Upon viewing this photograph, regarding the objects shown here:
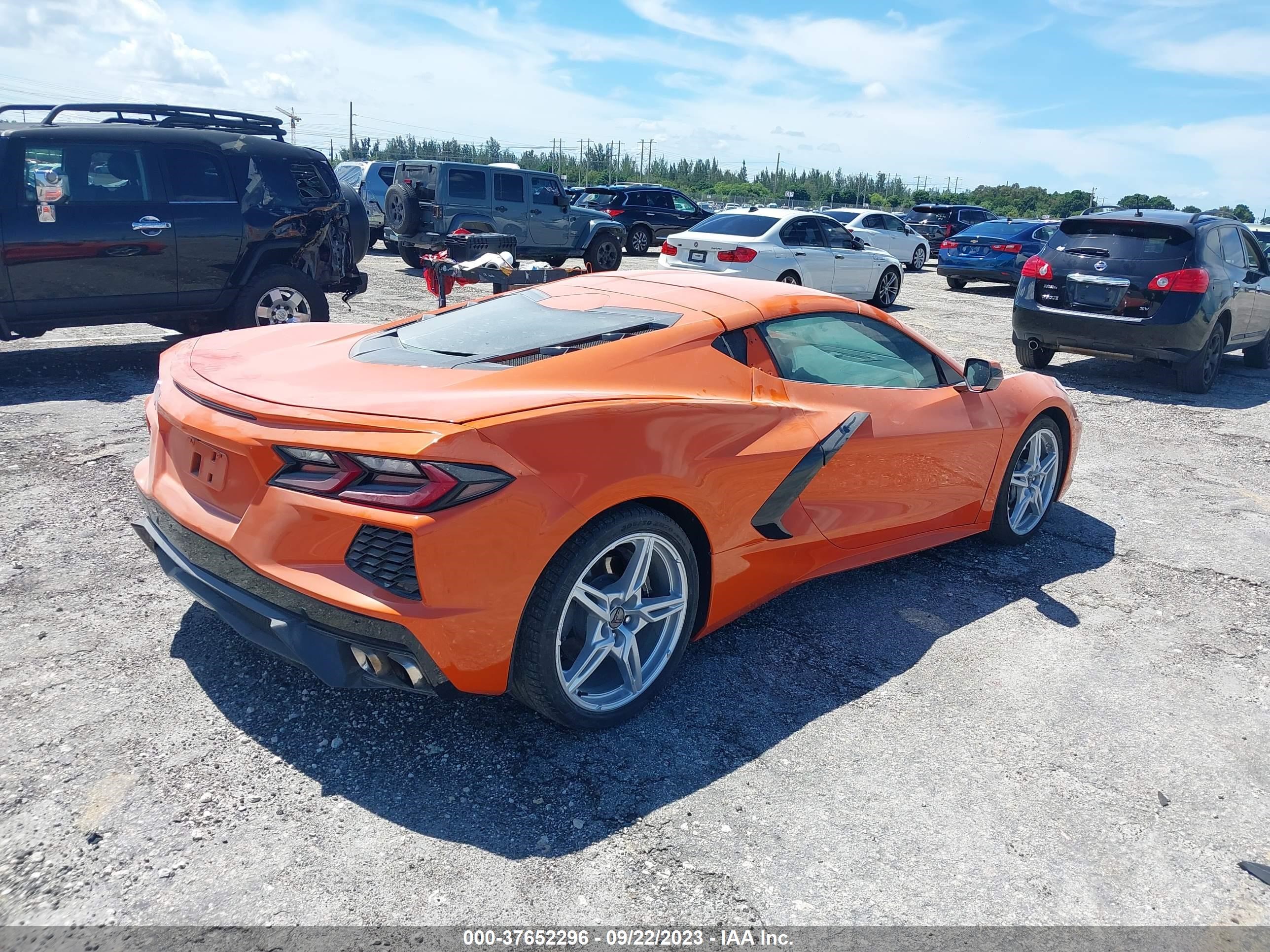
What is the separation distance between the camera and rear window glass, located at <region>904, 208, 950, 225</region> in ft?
93.9

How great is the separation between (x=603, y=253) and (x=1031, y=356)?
32.1 ft

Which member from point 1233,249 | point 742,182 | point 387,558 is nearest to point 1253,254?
point 1233,249

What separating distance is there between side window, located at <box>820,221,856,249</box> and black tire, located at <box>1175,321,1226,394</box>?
5.62 meters

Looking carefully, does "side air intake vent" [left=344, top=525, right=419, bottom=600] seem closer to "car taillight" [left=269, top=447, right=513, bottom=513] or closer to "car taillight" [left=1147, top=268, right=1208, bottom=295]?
"car taillight" [left=269, top=447, right=513, bottom=513]

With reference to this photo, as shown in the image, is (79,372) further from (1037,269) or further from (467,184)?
(467,184)

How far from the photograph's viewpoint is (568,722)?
9.51 feet

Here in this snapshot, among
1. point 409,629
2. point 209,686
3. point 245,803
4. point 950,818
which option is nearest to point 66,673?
point 209,686

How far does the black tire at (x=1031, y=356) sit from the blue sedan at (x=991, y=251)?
26.9ft

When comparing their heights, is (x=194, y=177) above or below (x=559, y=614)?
above

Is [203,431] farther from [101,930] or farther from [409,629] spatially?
[101,930]

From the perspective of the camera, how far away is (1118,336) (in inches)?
357

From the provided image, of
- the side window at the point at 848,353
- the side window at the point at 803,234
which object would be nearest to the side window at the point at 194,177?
the side window at the point at 848,353

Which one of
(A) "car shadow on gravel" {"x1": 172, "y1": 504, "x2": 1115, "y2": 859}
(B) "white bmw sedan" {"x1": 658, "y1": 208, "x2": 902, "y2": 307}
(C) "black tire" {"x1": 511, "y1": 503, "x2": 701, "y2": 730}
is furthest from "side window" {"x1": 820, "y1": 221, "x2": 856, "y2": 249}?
(C) "black tire" {"x1": 511, "y1": 503, "x2": 701, "y2": 730}

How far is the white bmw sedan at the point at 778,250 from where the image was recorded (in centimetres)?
1262
